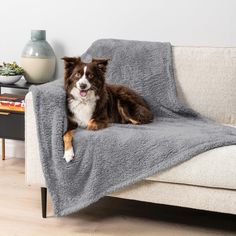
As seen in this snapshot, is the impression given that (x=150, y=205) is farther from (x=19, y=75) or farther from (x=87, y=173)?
(x=19, y=75)

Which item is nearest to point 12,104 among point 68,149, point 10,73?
point 10,73

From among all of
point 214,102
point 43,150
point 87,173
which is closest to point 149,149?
point 87,173

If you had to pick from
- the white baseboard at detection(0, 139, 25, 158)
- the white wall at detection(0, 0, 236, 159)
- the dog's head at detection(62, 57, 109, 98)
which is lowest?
the white baseboard at detection(0, 139, 25, 158)

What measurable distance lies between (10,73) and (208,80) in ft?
4.32

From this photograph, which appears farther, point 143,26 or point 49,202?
point 143,26

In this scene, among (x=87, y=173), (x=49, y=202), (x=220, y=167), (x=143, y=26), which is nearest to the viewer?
(x=220, y=167)

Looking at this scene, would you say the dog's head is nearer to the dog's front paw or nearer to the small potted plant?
the dog's front paw

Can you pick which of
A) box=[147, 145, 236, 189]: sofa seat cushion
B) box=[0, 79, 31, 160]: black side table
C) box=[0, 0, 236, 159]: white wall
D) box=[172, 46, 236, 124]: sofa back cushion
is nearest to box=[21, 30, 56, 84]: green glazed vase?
box=[0, 0, 236, 159]: white wall

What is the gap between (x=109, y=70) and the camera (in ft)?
10.4

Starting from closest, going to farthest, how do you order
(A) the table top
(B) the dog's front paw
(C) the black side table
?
1. (B) the dog's front paw
2. (C) the black side table
3. (A) the table top

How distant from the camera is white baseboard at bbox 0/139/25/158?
12.6 feet

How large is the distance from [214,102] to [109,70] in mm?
671

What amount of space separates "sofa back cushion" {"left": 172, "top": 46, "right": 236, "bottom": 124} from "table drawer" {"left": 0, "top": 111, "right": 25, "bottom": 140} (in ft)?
3.29

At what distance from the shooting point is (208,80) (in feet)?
10.2
